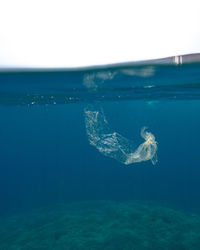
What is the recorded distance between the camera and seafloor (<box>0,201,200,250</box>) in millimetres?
9922

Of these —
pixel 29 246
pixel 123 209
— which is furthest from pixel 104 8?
pixel 123 209

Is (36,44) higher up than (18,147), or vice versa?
(36,44)

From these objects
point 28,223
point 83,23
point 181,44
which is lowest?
point 28,223

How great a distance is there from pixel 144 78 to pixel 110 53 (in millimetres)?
6228

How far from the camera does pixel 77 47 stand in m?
6.19

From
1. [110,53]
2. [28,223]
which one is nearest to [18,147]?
[28,223]

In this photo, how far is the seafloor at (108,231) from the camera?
992 cm

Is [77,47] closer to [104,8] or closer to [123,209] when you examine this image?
[104,8]

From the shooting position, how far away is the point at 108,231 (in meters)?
11.3

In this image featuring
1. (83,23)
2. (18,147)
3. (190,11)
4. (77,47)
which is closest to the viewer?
(190,11)

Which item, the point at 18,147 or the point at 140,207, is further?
the point at 18,147

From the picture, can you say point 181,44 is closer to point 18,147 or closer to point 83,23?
point 83,23

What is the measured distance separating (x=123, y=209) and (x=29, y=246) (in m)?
6.54

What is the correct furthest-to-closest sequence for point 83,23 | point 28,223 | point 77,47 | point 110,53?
point 28,223 → point 110,53 → point 77,47 → point 83,23
